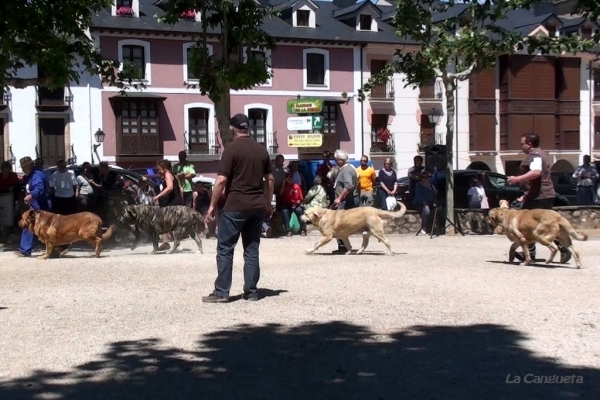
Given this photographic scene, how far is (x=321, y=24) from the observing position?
42.7m

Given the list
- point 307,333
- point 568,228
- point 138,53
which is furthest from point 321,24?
point 307,333

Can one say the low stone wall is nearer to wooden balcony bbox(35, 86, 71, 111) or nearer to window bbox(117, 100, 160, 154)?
window bbox(117, 100, 160, 154)

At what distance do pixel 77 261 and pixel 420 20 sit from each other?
9306 mm

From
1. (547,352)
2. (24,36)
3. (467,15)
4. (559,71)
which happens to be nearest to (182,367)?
(547,352)

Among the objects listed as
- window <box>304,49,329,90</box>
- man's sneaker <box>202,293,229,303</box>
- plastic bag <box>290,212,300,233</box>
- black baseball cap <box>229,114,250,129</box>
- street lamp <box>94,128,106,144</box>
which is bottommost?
man's sneaker <box>202,293,229,303</box>

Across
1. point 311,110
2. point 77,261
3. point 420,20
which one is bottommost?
point 77,261

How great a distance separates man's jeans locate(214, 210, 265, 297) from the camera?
8.21 meters

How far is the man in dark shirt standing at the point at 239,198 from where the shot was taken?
26.8ft

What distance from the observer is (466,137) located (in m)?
45.5

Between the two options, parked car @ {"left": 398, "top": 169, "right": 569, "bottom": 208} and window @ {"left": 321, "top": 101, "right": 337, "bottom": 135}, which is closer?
parked car @ {"left": 398, "top": 169, "right": 569, "bottom": 208}

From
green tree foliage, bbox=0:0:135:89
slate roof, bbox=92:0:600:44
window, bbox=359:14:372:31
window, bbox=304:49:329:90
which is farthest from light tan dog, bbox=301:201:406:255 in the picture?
window, bbox=359:14:372:31

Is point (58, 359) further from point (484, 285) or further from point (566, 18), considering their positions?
point (566, 18)

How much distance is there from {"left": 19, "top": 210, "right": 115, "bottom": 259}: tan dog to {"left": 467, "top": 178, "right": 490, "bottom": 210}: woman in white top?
34.8ft

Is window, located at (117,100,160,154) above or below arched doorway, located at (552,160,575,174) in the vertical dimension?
above
